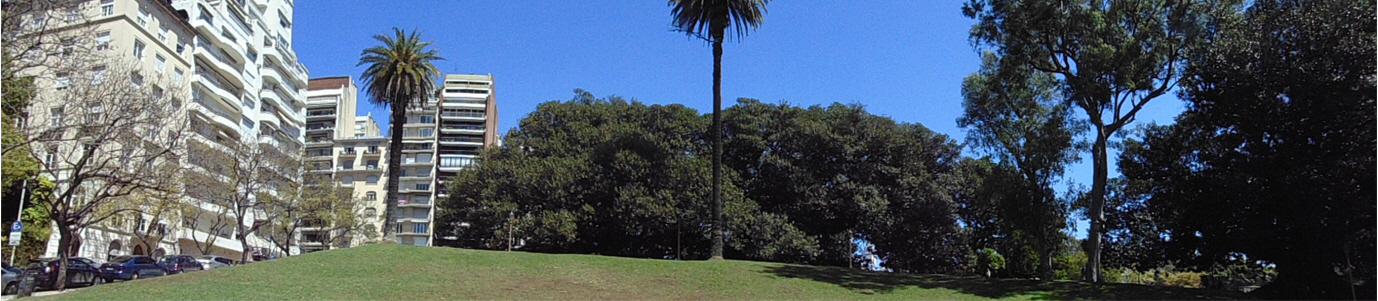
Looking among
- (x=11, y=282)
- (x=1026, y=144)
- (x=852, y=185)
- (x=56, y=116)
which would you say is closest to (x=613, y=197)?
(x=852, y=185)

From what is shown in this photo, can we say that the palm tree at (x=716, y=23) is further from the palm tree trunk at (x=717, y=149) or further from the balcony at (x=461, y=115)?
the balcony at (x=461, y=115)

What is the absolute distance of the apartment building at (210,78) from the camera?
4750cm

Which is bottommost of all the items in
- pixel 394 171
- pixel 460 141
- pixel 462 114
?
pixel 394 171

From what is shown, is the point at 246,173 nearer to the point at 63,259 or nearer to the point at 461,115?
the point at 63,259

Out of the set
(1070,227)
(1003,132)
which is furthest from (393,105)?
(1070,227)

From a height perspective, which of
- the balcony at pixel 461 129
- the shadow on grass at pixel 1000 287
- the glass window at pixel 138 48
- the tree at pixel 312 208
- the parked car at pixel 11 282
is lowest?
the parked car at pixel 11 282

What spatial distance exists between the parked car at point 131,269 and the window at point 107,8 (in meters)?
23.6

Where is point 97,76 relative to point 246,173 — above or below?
above

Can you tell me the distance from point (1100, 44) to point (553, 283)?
17.8 m

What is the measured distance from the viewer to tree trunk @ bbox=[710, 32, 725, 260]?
3047 cm

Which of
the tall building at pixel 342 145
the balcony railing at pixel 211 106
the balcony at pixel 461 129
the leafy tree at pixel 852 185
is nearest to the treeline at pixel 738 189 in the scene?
the leafy tree at pixel 852 185

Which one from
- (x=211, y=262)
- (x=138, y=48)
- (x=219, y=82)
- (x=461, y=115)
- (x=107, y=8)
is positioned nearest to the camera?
(x=211, y=262)

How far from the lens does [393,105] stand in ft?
120

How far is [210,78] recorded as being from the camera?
205ft
